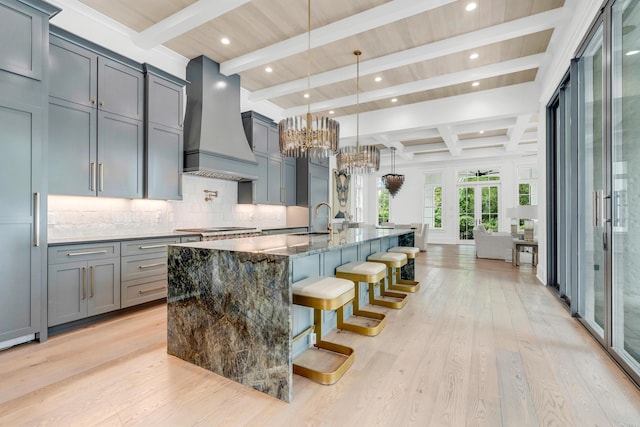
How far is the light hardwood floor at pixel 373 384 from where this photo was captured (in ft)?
5.50

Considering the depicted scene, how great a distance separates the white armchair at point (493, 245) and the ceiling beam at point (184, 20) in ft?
22.2

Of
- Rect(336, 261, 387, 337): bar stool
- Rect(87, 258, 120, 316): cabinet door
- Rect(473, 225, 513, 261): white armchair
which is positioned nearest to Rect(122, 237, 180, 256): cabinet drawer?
Rect(87, 258, 120, 316): cabinet door

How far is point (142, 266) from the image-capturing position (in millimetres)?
3424

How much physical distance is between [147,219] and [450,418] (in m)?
4.00

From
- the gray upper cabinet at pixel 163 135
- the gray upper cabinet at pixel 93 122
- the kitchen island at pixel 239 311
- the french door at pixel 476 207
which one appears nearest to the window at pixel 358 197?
the french door at pixel 476 207

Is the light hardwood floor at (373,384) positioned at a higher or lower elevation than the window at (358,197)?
lower

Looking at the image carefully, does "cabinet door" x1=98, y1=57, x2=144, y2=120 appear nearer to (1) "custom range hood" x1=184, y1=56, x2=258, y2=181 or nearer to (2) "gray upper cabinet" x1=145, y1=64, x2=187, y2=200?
(2) "gray upper cabinet" x1=145, y1=64, x2=187, y2=200

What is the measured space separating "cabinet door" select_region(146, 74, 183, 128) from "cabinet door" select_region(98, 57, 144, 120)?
3.7 inches

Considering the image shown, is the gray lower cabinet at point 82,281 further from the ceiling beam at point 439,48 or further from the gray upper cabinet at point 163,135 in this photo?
the ceiling beam at point 439,48

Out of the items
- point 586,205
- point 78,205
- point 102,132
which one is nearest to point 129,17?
point 102,132

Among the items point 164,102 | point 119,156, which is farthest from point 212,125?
point 119,156

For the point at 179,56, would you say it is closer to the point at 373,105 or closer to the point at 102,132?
the point at 102,132

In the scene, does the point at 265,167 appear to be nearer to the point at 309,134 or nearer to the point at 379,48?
the point at 309,134

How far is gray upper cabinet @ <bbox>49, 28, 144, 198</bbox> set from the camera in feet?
9.77
